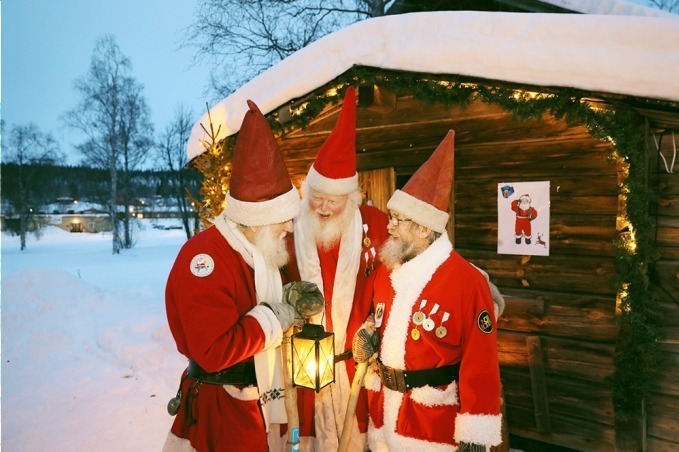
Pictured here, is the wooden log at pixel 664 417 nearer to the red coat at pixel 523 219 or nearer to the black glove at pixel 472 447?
the red coat at pixel 523 219

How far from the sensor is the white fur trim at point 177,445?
225 centimetres

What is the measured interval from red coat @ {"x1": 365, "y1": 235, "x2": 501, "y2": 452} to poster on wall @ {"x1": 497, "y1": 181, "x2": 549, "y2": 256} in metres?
1.86

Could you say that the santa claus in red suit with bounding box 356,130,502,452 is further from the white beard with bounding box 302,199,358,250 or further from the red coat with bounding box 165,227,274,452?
the red coat with bounding box 165,227,274,452

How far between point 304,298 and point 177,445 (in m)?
1.08

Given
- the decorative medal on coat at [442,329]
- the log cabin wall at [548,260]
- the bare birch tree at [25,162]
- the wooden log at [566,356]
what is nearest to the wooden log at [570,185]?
the log cabin wall at [548,260]

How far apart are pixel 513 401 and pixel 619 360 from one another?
3.68 feet

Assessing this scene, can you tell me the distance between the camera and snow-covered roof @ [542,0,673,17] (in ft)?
18.6

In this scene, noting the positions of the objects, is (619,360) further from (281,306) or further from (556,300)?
(281,306)

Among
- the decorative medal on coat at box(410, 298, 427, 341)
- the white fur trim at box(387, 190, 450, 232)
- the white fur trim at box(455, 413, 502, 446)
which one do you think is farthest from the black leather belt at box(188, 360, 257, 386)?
the white fur trim at box(387, 190, 450, 232)

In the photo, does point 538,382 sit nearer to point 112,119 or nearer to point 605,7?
point 605,7

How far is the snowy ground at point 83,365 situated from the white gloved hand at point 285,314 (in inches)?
114

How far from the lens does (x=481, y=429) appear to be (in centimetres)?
212

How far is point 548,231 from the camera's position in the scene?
3895 millimetres

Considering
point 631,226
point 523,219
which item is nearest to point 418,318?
point 523,219
